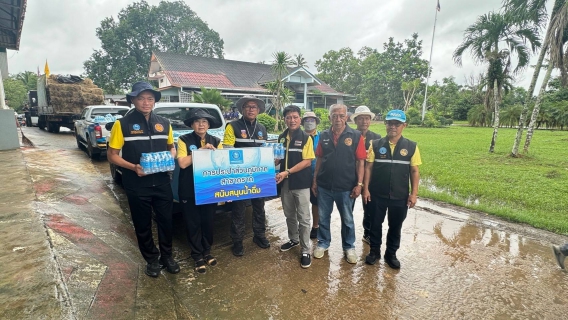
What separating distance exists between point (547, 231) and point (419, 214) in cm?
166

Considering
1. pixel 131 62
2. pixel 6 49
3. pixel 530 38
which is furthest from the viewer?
pixel 131 62

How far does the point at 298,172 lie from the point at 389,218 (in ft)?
3.69

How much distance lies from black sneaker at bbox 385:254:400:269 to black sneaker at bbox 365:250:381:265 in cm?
10

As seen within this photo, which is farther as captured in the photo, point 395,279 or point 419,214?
point 419,214

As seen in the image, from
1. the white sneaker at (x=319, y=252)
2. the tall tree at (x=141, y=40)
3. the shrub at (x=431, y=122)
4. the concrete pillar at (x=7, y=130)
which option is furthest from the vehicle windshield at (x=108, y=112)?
the tall tree at (x=141, y=40)

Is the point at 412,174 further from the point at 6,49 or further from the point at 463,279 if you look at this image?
the point at 6,49

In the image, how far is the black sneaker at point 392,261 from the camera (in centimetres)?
326

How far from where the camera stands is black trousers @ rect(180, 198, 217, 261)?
120 inches

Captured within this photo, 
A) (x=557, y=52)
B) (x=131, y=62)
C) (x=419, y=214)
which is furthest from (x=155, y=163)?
(x=131, y=62)

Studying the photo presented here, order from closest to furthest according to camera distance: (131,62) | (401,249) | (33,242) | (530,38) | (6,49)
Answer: (33,242) < (401,249) < (530,38) < (6,49) < (131,62)

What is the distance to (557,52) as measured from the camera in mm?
8688

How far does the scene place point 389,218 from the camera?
10.8 feet

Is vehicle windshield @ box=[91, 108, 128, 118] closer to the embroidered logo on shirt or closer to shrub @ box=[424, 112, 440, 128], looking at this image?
the embroidered logo on shirt

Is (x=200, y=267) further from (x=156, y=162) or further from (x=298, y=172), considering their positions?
(x=298, y=172)
